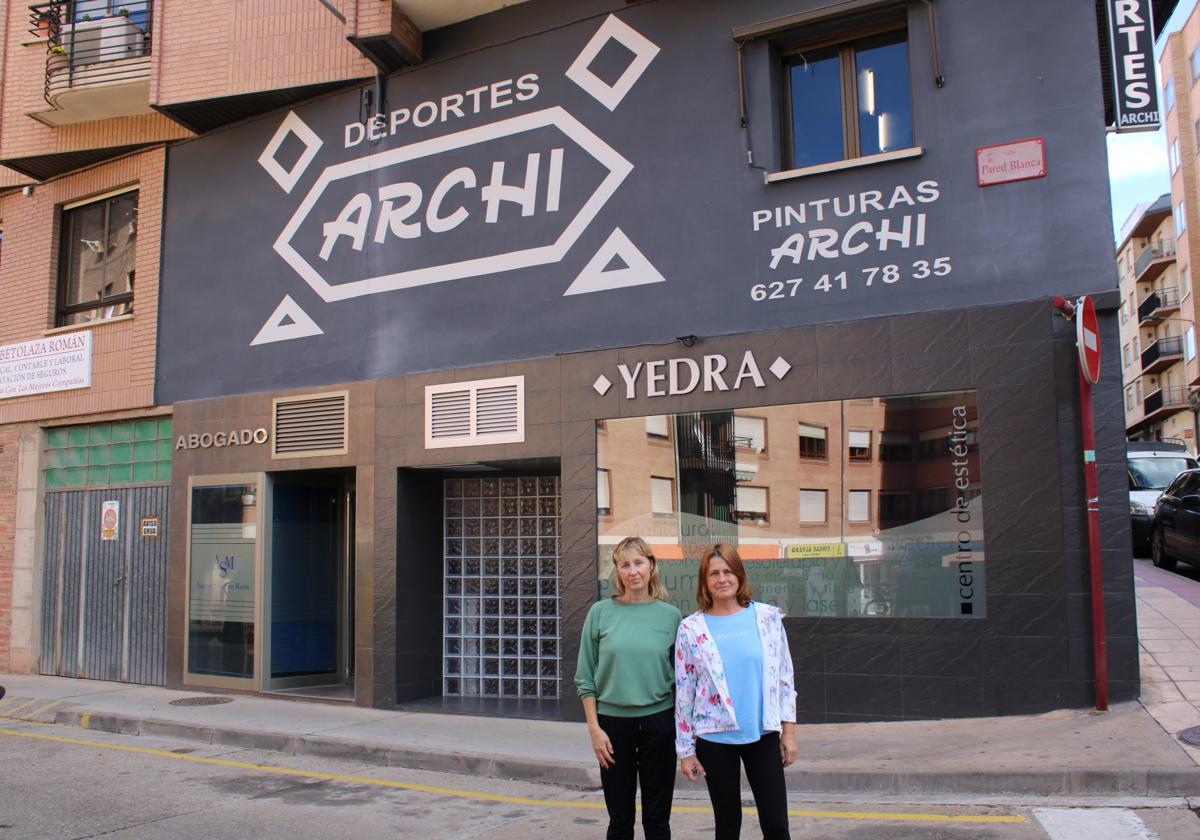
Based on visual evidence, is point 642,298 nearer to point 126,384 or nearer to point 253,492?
point 253,492

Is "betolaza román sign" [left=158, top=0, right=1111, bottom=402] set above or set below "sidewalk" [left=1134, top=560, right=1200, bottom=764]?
above

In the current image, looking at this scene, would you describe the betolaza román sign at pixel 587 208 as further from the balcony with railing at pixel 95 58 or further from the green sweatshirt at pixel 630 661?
the green sweatshirt at pixel 630 661

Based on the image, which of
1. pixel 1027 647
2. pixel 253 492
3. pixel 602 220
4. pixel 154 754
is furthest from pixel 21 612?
pixel 1027 647

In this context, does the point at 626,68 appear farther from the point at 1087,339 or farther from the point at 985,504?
the point at 985,504

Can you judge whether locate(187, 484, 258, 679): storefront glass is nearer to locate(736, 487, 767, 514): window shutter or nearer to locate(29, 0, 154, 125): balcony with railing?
locate(29, 0, 154, 125): balcony with railing

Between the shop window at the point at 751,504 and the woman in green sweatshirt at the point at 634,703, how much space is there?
15.6 feet

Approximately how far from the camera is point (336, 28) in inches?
476

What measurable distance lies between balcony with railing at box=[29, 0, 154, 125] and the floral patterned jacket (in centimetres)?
1183

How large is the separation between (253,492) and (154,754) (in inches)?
151

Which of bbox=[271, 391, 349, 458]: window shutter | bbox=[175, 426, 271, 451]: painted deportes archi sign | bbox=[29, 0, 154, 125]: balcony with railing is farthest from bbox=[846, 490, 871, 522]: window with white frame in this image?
bbox=[29, 0, 154, 125]: balcony with railing

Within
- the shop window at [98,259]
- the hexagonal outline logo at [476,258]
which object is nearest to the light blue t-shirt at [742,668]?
the hexagonal outline logo at [476,258]

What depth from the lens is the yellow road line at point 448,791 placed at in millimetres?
6172

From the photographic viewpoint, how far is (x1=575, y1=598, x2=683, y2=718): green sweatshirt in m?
4.53

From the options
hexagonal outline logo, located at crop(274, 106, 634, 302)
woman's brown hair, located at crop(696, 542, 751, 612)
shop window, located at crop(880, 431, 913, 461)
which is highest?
hexagonal outline logo, located at crop(274, 106, 634, 302)
